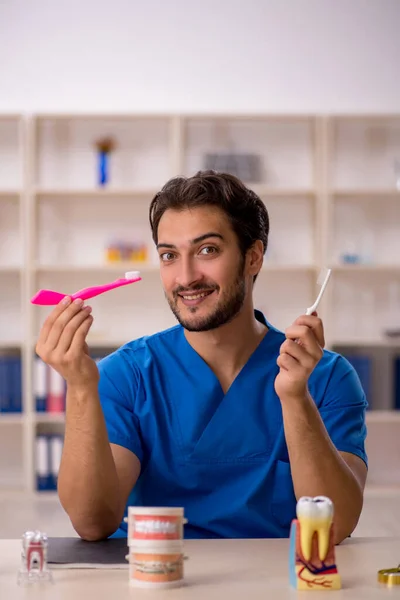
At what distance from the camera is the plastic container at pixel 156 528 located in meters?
1.16

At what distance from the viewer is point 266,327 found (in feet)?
6.52

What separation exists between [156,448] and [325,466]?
35 cm

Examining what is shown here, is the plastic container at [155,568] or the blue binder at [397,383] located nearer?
the plastic container at [155,568]

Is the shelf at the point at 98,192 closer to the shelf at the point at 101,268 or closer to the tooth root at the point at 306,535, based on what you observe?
the shelf at the point at 101,268

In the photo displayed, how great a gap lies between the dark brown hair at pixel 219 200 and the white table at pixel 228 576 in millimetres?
713

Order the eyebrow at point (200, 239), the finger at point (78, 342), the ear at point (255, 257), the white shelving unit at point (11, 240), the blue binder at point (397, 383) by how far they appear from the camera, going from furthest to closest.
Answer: the white shelving unit at point (11, 240) < the blue binder at point (397, 383) < the ear at point (255, 257) < the eyebrow at point (200, 239) < the finger at point (78, 342)

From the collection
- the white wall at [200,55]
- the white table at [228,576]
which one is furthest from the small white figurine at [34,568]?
the white wall at [200,55]

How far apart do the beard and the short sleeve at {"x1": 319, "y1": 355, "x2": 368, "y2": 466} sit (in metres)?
0.24

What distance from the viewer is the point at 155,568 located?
1156 millimetres

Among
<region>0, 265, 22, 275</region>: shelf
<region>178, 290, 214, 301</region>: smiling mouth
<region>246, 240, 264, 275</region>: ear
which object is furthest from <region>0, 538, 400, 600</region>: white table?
<region>0, 265, 22, 275</region>: shelf

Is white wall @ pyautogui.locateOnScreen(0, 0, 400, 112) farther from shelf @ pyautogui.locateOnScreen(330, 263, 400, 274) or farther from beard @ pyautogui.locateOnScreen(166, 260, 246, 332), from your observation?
beard @ pyautogui.locateOnScreen(166, 260, 246, 332)

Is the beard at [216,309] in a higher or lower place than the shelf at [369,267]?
lower

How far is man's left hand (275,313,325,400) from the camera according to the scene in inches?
60.5

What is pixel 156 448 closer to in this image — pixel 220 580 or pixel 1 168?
pixel 220 580
